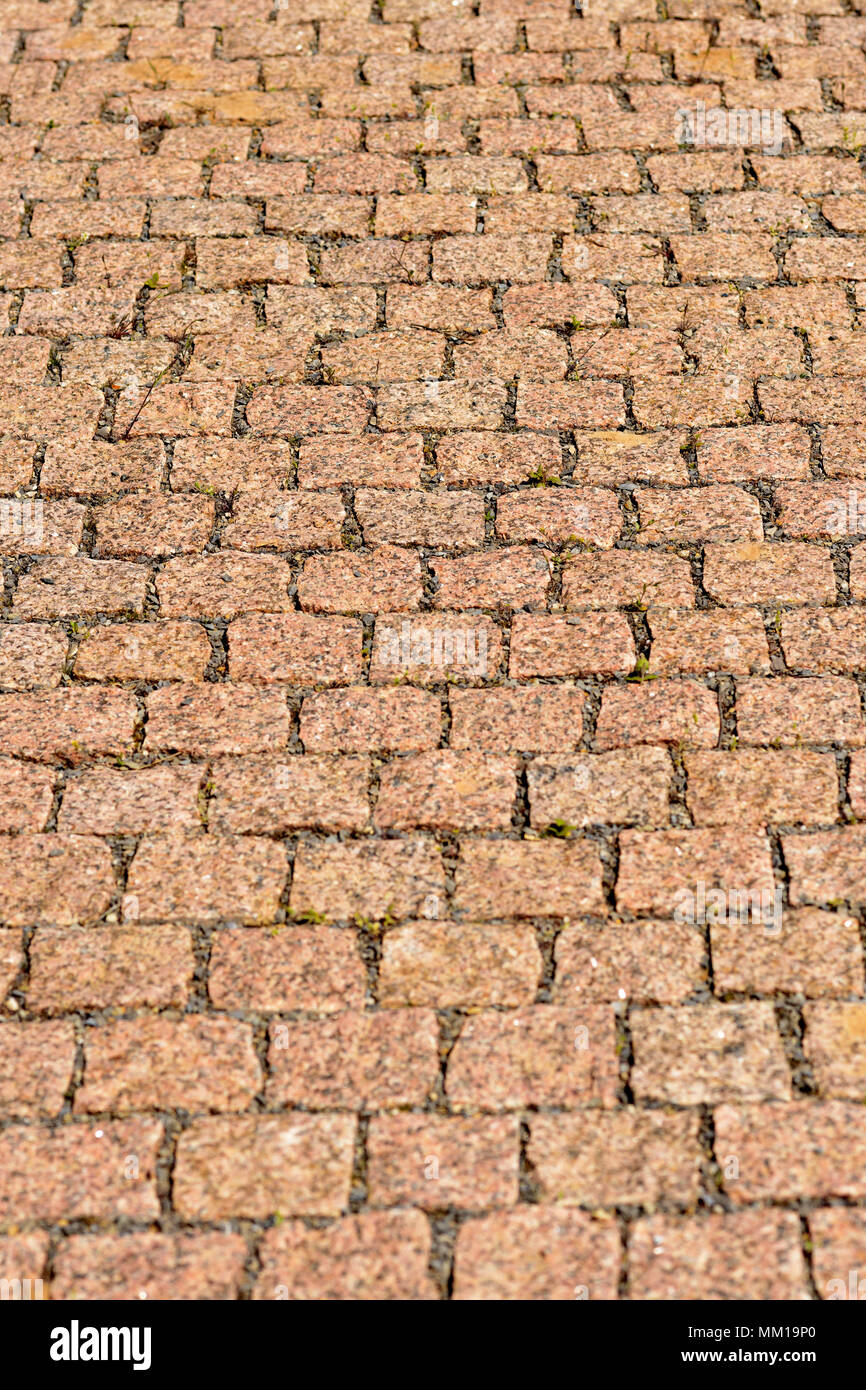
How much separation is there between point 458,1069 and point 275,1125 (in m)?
0.41

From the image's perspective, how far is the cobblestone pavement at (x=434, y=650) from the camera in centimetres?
337

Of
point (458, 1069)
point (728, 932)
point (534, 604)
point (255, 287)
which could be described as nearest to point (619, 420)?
point (534, 604)

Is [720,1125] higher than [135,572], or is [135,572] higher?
[135,572]

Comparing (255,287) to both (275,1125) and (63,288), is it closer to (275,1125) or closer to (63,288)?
(63,288)

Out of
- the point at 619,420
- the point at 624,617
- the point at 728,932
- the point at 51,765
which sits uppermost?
the point at 619,420

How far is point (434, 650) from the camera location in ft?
14.3

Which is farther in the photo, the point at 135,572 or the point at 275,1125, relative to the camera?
the point at 135,572

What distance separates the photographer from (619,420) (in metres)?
4.99

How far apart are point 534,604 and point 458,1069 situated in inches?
57.0

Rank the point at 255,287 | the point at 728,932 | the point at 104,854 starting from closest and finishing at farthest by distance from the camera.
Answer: the point at 728,932 → the point at 104,854 → the point at 255,287

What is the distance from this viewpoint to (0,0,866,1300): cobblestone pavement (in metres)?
3.37

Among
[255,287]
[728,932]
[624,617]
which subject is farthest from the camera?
[255,287]

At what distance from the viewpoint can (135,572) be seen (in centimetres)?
464

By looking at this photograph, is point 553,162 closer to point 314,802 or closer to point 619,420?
point 619,420
